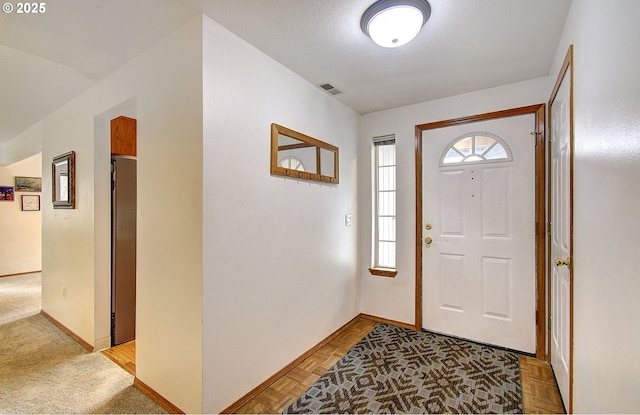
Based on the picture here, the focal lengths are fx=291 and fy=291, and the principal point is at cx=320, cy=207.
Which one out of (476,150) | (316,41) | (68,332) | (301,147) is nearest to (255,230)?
(301,147)

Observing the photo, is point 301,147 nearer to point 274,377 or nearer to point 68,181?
point 274,377

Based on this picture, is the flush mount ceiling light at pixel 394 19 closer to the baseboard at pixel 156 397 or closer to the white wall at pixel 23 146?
the baseboard at pixel 156 397

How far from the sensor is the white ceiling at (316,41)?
160cm

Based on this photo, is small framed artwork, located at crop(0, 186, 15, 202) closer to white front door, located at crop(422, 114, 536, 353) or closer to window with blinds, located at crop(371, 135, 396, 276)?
window with blinds, located at crop(371, 135, 396, 276)

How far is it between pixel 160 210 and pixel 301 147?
1.16 meters

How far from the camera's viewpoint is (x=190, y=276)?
5.63ft

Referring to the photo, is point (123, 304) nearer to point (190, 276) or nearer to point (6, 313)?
point (190, 276)

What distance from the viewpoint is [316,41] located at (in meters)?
1.92

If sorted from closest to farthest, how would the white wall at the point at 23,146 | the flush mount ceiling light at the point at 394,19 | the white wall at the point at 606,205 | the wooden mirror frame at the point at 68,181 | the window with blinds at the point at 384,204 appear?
the white wall at the point at 606,205 < the flush mount ceiling light at the point at 394,19 < the wooden mirror frame at the point at 68,181 < the window with blinds at the point at 384,204 < the white wall at the point at 23,146

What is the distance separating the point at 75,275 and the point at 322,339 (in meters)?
2.47

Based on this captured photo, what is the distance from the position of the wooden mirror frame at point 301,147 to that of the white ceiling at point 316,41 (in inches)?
20.1

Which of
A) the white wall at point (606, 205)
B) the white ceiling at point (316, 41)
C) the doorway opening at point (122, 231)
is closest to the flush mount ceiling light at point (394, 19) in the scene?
the white ceiling at point (316, 41)

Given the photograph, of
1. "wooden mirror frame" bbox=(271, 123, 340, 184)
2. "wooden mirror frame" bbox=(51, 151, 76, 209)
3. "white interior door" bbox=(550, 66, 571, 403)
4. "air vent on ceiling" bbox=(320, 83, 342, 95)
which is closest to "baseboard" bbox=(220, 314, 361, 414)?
"wooden mirror frame" bbox=(271, 123, 340, 184)

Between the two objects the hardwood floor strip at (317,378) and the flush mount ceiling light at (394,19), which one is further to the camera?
the hardwood floor strip at (317,378)
